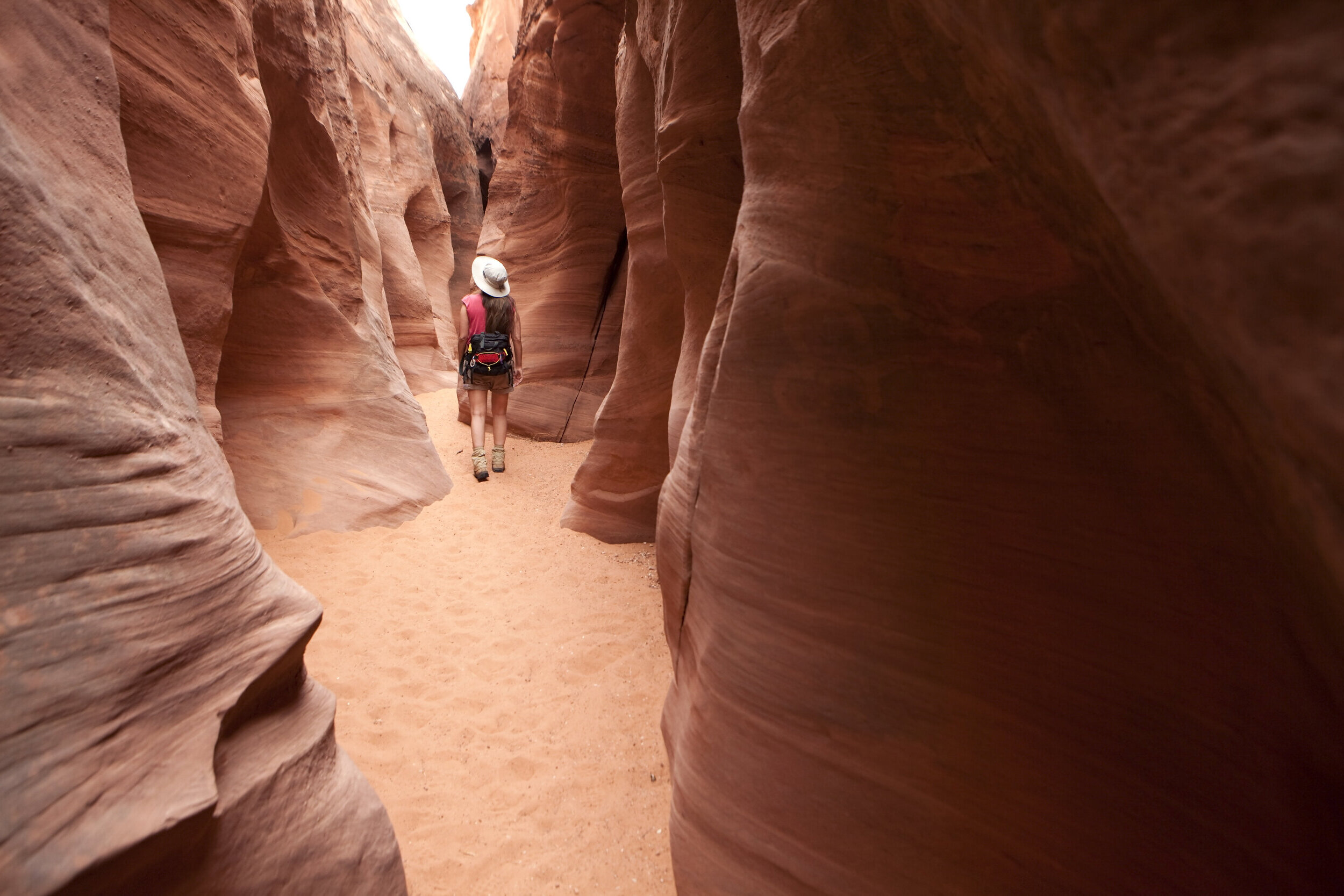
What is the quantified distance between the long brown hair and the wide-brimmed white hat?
0.04 m

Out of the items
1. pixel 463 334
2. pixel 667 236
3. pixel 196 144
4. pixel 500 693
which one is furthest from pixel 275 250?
pixel 500 693

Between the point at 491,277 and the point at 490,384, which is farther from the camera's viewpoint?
the point at 490,384

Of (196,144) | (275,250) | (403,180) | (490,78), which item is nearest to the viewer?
(196,144)

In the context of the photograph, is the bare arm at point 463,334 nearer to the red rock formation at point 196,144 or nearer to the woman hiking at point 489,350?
the woman hiking at point 489,350

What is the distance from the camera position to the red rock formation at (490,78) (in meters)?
14.1

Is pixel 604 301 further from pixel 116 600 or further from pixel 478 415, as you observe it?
pixel 116 600

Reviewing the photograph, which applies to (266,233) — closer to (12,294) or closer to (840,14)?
(12,294)

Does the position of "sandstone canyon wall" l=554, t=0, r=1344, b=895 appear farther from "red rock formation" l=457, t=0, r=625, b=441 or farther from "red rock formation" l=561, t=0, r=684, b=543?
"red rock formation" l=457, t=0, r=625, b=441

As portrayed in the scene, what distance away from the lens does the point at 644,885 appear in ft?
6.64

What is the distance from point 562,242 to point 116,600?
22.9ft

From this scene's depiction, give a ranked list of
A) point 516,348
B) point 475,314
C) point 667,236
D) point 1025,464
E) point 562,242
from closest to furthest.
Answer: point 1025,464, point 667,236, point 475,314, point 516,348, point 562,242

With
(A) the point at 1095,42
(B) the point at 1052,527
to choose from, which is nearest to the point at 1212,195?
(A) the point at 1095,42

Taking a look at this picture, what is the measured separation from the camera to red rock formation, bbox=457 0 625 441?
7.34 metres

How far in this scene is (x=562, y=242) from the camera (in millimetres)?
7758
